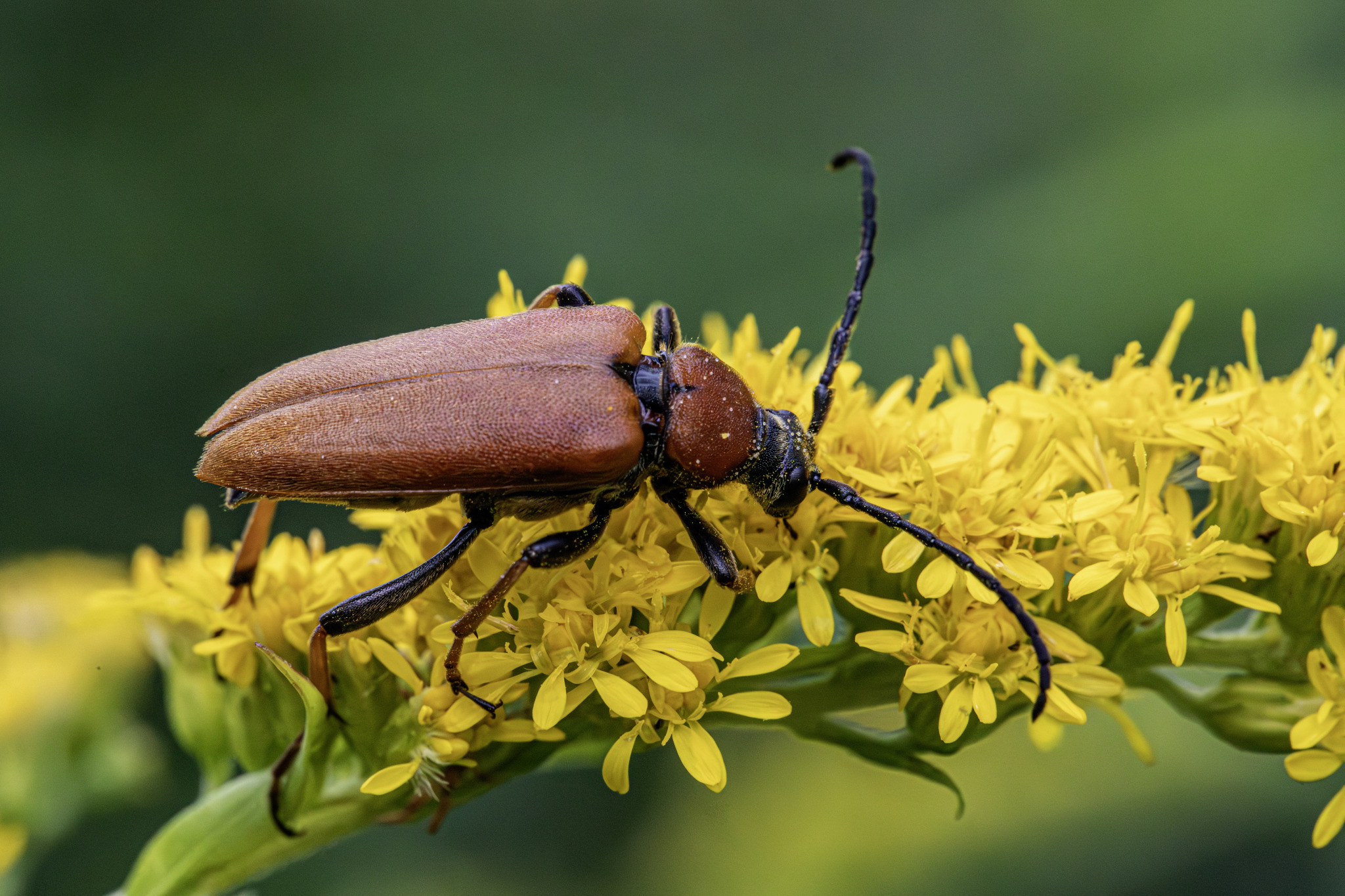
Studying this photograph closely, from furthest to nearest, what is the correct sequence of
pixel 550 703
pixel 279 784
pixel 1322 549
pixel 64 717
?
pixel 64 717 → pixel 279 784 → pixel 1322 549 → pixel 550 703

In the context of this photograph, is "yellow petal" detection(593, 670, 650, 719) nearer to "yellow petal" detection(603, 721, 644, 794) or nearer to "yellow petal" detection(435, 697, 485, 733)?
"yellow petal" detection(603, 721, 644, 794)

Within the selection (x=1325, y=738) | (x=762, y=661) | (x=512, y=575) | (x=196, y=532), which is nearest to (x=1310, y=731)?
(x=1325, y=738)

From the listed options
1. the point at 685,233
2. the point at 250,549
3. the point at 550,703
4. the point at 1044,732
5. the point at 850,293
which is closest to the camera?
the point at 550,703

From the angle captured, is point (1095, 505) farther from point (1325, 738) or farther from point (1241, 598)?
point (1325, 738)

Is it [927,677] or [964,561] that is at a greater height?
[964,561]

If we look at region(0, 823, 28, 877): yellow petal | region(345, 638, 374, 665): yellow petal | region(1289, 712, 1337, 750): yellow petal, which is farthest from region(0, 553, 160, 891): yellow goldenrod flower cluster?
region(1289, 712, 1337, 750): yellow petal

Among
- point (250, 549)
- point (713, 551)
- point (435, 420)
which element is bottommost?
point (250, 549)

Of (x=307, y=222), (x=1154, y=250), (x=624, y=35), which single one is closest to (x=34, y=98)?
(x=307, y=222)
